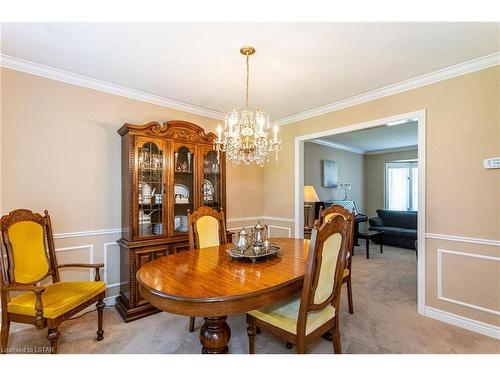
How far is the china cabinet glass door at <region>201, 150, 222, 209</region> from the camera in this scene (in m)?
3.19

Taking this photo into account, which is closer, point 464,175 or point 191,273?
point 191,273

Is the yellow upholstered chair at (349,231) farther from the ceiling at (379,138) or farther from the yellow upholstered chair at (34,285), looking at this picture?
the yellow upholstered chair at (34,285)

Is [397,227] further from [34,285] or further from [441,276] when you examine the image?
[34,285]

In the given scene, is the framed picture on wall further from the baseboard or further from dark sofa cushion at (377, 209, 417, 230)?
the baseboard

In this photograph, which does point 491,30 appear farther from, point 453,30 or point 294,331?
point 294,331

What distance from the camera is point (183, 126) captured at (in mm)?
2938

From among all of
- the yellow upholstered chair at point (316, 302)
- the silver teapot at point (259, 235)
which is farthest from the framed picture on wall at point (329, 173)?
the yellow upholstered chair at point (316, 302)

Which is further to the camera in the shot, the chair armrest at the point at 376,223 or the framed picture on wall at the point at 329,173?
the chair armrest at the point at 376,223

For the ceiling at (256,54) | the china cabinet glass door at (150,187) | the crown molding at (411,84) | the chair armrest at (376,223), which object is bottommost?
the chair armrest at (376,223)

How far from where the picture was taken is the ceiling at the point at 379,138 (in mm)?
4802

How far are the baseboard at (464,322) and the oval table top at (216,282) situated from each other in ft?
5.30

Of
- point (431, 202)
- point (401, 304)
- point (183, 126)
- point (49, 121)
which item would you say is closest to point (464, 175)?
point (431, 202)
